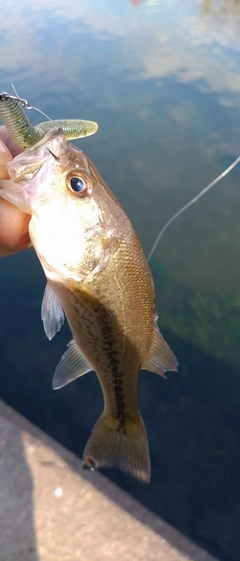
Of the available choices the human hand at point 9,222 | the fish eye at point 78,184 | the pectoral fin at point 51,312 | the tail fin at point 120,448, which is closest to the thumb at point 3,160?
the human hand at point 9,222

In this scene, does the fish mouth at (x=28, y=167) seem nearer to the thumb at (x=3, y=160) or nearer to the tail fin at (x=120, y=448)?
the thumb at (x=3, y=160)

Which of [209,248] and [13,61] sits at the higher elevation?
[13,61]

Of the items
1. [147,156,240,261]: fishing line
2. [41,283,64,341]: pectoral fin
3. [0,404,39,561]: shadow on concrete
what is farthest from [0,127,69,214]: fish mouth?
[147,156,240,261]: fishing line

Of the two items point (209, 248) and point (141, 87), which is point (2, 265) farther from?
point (141, 87)

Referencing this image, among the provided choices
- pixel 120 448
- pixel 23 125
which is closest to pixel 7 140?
pixel 23 125

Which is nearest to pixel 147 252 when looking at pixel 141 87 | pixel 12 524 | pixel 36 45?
pixel 12 524
